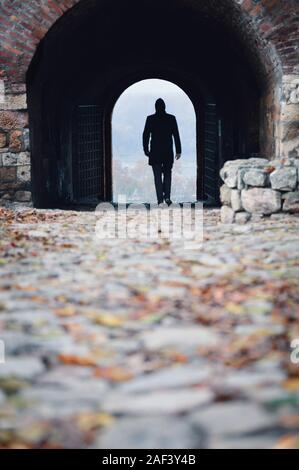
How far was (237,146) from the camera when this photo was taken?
34.8 feet

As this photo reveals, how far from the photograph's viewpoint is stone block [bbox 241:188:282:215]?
6.33m

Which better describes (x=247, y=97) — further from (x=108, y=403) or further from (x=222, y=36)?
(x=108, y=403)

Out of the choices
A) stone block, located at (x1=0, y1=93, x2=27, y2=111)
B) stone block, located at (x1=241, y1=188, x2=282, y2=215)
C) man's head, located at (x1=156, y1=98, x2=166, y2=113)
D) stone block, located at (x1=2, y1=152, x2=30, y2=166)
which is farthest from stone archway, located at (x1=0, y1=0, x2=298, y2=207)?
stone block, located at (x1=241, y1=188, x2=282, y2=215)

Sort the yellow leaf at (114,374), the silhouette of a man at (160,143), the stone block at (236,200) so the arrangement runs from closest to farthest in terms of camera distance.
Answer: the yellow leaf at (114,374) → the stone block at (236,200) → the silhouette of a man at (160,143)

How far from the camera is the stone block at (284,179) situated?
6.23 metres

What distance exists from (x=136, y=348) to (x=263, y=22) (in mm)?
5937

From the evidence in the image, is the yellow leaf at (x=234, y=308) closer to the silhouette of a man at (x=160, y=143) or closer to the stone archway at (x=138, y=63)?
the stone archway at (x=138, y=63)

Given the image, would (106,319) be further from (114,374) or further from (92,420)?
(92,420)

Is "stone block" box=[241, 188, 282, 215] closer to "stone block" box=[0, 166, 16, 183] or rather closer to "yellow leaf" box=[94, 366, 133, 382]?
"stone block" box=[0, 166, 16, 183]

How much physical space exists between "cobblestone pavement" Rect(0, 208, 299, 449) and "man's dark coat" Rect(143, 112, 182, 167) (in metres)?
5.18

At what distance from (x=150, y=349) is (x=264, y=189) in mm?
4118

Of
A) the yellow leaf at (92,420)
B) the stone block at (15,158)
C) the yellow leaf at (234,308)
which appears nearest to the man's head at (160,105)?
the stone block at (15,158)
